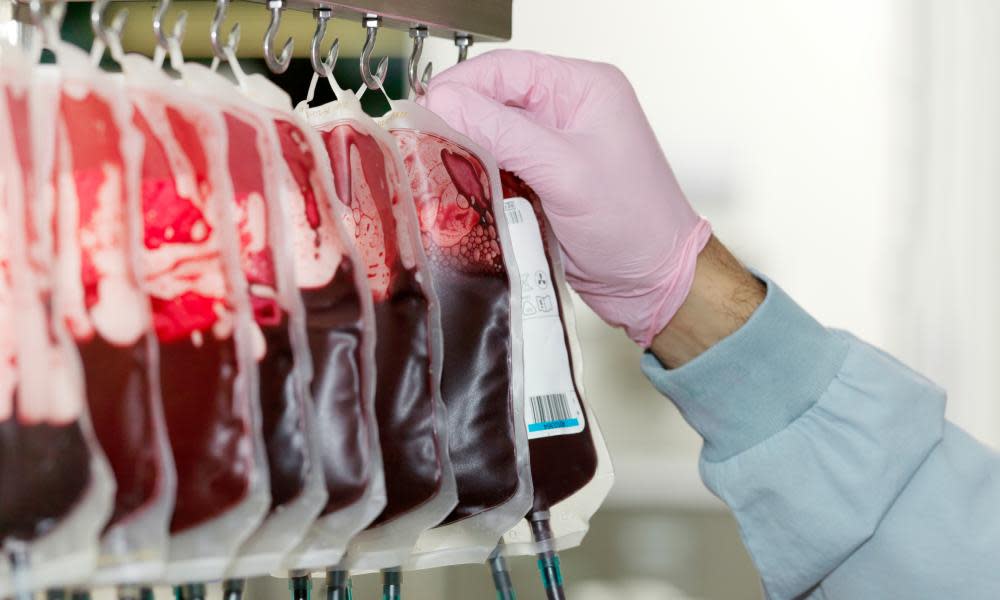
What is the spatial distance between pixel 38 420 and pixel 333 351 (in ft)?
0.48

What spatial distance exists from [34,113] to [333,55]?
22 cm

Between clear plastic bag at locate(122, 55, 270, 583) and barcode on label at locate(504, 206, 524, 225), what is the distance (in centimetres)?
21

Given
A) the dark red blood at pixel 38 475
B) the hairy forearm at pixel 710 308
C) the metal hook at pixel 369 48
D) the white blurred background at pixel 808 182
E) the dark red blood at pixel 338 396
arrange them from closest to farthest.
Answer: the dark red blood at pixel 38 475 < the dark red blood at pixel 338 396 < the metal hook at pixel 369 48 < the hairy forearm at pixel 710 308 < the white blurred background at pixel 808 182

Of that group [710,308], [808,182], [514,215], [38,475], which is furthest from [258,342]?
[808,182]

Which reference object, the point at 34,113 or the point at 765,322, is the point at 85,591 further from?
the point at 765,322

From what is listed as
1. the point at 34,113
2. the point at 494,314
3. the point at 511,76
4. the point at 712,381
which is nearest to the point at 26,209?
the point at 34,113

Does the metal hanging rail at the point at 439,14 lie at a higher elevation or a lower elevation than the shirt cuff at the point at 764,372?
higher

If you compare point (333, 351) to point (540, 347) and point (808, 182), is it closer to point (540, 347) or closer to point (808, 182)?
point (540, 347)

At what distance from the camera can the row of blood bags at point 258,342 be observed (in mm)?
437

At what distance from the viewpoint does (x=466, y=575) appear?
1.48 metres

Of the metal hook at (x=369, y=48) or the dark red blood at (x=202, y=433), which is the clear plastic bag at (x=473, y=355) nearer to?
the metal hook at (x=369, y=48)

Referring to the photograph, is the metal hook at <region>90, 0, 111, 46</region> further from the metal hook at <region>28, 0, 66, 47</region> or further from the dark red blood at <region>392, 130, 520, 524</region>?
the dark red blood at <region>392, 130, 520, 524</region>

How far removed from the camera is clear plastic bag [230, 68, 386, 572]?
529 mm

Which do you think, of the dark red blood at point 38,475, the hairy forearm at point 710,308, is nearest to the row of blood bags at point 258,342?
the dark red blood at point 38,475
